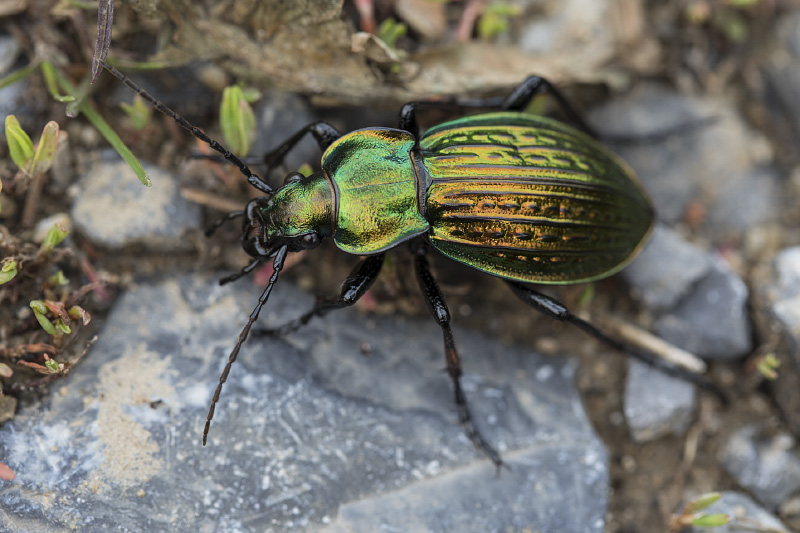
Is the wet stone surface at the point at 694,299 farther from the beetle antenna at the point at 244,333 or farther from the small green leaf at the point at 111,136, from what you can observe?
the small green leaf at the point at 111,136

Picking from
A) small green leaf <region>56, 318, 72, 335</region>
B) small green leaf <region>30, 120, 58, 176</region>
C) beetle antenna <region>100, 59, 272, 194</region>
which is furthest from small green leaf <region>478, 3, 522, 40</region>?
small green leaf <region>56, 318, 72, 335</region>

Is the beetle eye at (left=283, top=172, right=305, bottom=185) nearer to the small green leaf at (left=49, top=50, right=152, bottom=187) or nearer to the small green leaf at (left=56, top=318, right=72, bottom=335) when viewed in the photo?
the small green leaf at (left=49, top=50, right=152, bottom=187)

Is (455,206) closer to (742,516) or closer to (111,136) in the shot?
(111,136)

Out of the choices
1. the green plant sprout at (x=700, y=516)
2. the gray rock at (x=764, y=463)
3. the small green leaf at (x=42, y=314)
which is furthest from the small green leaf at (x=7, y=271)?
the gray rock at (x=764, y=463)

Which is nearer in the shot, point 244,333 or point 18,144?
point 244,333

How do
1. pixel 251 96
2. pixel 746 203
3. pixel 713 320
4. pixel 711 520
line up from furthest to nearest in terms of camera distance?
pixel 746 203, pixel 713 320, pixel 251 96, pixel 711 520

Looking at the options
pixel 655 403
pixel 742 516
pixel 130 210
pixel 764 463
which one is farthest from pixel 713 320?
pixel 130 210

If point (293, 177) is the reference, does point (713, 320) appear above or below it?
below
